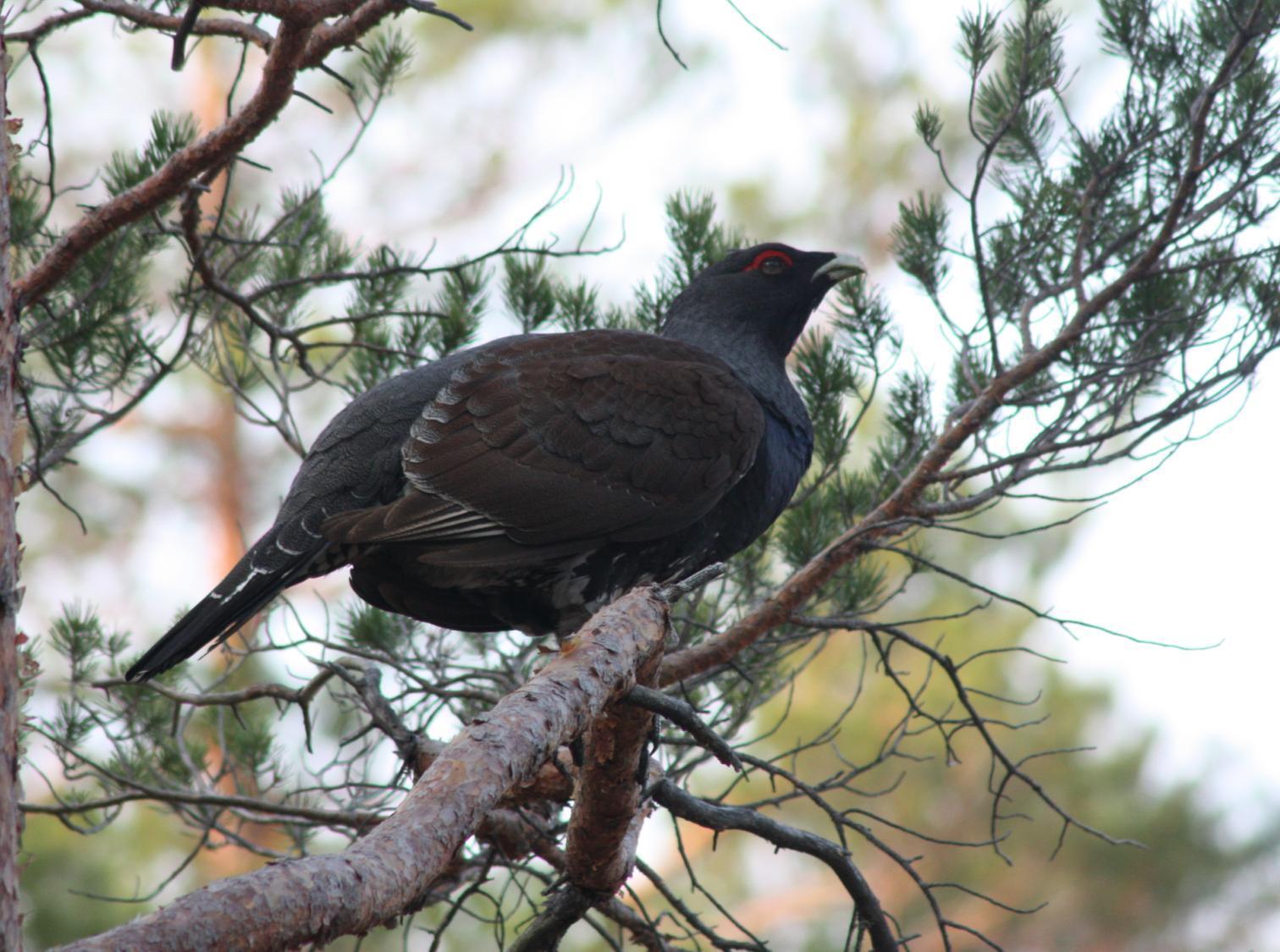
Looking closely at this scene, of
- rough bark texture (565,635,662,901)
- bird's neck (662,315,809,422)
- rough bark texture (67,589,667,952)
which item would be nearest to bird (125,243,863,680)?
bird's neck (662,315,809,422)

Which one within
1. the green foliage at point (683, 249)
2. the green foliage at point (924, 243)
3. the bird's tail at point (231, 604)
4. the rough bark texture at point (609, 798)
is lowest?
the rough bark texture at point (609, 798)

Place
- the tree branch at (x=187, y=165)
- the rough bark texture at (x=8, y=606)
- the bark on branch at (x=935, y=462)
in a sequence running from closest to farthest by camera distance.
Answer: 1. the rough bark texture at (x=8, y=606)
2. the tree branch at (x=187, y=165)
3. the bark on branch at (x=935, y=462)

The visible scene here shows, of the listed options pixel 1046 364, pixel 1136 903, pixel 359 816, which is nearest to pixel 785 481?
pixel 1046 364

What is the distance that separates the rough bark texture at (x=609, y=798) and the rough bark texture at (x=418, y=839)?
0.14m

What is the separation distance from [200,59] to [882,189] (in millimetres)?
6618

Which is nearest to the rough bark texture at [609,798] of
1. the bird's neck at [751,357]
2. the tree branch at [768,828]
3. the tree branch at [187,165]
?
the tree branch at [768,828]

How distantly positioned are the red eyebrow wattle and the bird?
30.7 inches

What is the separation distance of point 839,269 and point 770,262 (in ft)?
0.81

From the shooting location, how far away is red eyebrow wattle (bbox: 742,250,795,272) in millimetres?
4684

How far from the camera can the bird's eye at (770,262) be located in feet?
15.4

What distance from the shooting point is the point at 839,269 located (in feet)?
15.4

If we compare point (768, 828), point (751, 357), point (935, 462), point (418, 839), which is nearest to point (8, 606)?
point (418, 839)

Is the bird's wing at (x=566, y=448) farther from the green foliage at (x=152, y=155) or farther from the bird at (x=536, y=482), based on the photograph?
the green foliage at (x=152, y=155)

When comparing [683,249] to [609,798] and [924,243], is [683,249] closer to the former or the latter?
[924,243]
